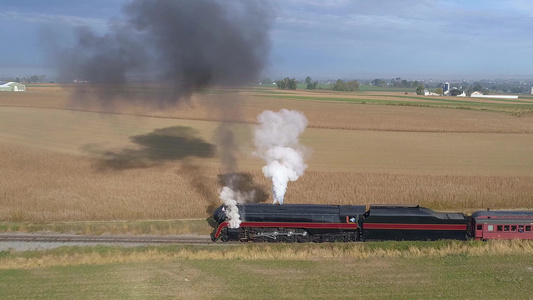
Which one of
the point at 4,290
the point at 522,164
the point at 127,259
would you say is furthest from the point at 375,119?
the point at 4,290

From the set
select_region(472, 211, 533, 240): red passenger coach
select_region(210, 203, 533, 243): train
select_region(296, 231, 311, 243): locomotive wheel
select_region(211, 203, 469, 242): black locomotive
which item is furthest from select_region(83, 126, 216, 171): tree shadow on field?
select_region(472, 211, 533, 240): red passenger coach

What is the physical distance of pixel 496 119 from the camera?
63.5 m

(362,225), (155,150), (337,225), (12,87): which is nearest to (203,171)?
(155,150)

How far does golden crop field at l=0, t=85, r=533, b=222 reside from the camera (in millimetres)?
27297

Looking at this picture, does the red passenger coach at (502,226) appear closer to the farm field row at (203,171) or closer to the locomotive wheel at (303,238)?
the farm field row at (203,171)

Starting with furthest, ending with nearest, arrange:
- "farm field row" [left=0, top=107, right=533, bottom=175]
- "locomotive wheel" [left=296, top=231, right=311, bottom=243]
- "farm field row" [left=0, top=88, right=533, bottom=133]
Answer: "farm field row" [left=0, top=88, right=533, bottom=133] → "farm field row" [left=0, top=107, right=533, bottom=175] → "locomotive wheel" [left=296, top=231, right=311, bottom=243]

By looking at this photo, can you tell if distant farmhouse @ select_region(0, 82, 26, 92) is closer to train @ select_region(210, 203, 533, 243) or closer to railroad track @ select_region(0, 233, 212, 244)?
railroad track @ select_region(0, 233, 212, 244)

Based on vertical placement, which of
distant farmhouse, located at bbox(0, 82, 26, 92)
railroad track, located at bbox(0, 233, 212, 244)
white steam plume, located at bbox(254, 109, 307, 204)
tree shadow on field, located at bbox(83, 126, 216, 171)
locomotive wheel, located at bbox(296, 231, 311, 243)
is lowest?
railroad track, located at bbox(0, 233, 212, 244)

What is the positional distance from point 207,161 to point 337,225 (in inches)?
755

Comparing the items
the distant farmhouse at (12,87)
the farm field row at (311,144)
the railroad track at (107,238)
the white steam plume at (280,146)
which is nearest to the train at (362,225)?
the white steam plume at (280,146)

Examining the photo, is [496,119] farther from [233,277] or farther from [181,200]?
[233,277]

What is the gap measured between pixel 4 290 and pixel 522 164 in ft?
120

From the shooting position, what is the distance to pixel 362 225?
67.9 feet

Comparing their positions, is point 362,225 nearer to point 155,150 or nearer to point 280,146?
point 280,146
